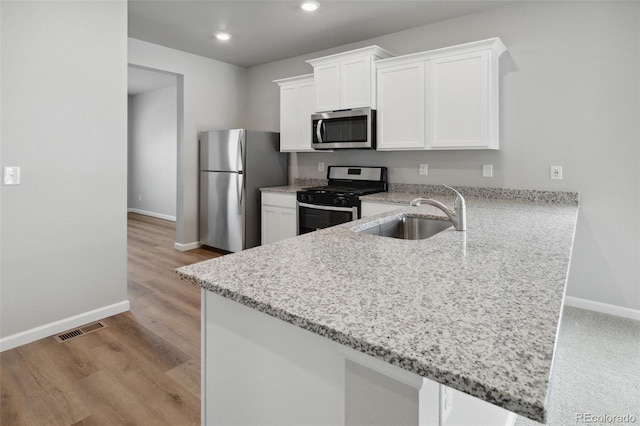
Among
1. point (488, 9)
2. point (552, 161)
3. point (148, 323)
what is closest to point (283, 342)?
point (148, 323)

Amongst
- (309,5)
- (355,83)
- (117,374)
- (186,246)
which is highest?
(309,5)

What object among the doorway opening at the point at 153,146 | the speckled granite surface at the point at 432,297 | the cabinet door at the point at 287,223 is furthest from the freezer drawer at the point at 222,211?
the speckled granite surface at the point at 432,297

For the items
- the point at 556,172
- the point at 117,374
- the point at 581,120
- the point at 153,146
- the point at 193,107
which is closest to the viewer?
the point at 117,374

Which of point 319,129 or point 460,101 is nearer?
point 460,101

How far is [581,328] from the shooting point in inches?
104

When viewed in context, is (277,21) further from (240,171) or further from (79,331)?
(79,331)

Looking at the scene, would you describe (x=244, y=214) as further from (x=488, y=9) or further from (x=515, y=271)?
(x=515, y=271)

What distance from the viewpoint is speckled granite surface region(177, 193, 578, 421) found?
0.59 metres

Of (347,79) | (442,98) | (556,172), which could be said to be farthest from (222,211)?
(556,172)

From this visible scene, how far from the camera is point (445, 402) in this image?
0.82 metres

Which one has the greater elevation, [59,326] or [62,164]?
[62,164]

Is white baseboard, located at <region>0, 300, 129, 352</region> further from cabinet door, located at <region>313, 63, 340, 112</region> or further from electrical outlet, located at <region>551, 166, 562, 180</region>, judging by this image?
electrical outlet, located at <region>551, 166, 562, 180</region>

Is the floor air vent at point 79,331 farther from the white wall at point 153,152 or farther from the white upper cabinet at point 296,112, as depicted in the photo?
the white wall at point 153,152

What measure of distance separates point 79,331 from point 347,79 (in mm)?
3120
